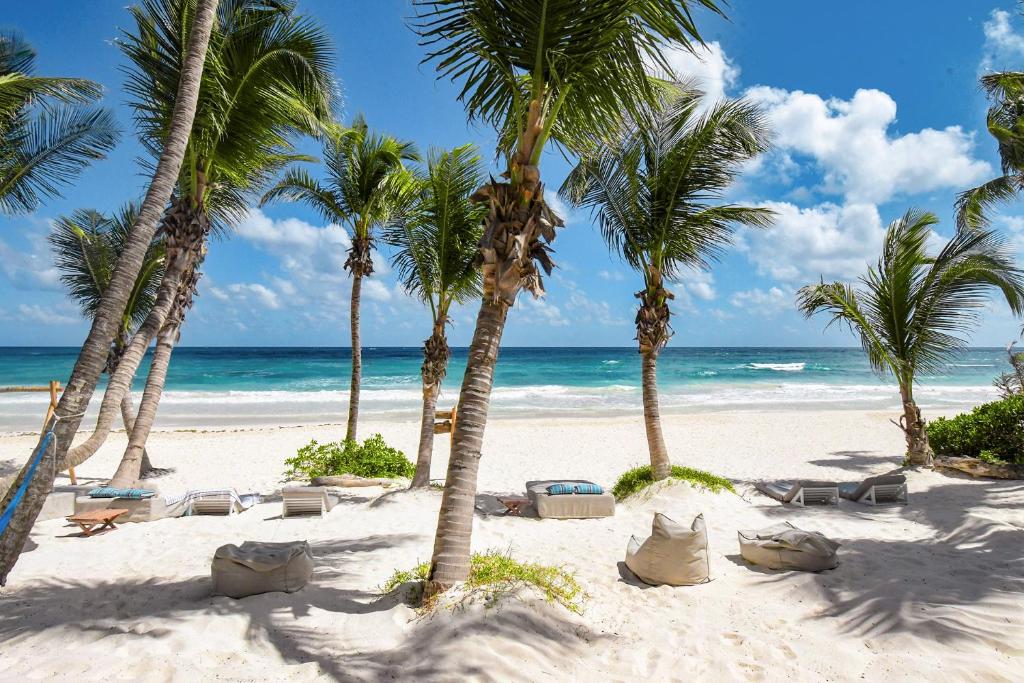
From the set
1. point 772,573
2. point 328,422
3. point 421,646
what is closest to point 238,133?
point 421,646

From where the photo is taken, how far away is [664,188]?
815cm

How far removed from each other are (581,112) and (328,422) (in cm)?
2020

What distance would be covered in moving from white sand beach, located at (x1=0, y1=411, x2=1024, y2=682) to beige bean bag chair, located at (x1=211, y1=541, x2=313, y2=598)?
0.41ft

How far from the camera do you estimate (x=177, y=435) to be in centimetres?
1731

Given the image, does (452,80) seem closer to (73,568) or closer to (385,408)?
(73,568)

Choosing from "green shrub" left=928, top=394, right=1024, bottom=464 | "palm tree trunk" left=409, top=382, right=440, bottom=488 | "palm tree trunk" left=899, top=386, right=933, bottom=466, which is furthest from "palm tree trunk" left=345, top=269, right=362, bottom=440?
"green shrub" left=928, top=394, right=1024, bottom=464

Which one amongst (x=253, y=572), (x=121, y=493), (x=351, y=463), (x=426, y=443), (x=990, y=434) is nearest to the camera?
(x=253, y=572)

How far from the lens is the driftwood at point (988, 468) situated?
28.7 ft

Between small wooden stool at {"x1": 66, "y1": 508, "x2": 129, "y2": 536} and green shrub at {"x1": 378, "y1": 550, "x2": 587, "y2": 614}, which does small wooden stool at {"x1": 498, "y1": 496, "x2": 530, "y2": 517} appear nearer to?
green shrub at {"x1": 378, "y1": 550, "x2": 587, "y2": 614}

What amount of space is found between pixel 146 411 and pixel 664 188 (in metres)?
8.57

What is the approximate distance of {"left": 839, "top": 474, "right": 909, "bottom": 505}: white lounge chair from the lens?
7.95 m

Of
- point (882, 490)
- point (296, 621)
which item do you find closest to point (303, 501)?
point (296, 621)

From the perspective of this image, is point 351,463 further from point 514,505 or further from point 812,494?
point 812,494

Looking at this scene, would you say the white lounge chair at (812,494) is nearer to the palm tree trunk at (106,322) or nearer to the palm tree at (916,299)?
the palm tree at (916,299)
